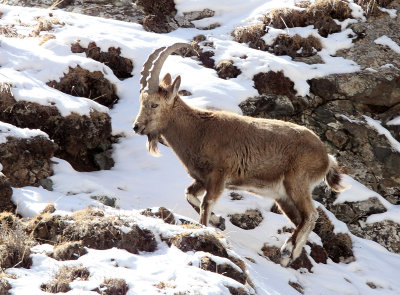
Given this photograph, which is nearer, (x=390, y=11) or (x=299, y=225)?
(x=299, y=225)

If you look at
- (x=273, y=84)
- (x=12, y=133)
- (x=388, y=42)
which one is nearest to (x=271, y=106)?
(x=273, y=84)

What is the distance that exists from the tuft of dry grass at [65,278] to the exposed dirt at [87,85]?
6.06m

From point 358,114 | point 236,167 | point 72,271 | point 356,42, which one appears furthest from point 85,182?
point 356,42

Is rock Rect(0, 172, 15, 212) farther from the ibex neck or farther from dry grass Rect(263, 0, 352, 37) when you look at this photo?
dry grass Rect(263, 0, 352, 37)

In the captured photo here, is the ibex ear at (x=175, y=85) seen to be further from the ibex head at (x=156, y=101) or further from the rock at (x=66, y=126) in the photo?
the rock at (x=66, y=126)

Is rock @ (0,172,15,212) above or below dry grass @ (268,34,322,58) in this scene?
below

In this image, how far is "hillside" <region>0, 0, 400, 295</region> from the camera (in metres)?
5.94

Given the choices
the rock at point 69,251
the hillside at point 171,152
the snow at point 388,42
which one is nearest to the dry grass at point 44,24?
the hillside at point 171,152

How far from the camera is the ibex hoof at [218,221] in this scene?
8741 mm

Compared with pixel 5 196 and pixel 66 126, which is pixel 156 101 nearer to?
pixel 66 126

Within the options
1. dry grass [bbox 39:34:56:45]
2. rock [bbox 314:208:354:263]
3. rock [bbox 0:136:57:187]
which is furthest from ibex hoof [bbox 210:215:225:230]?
dry grass [bbox 39:34:56:45]

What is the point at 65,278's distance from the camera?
5215 mm

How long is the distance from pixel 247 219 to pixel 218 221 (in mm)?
783

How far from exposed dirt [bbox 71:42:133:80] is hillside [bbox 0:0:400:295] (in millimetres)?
35
